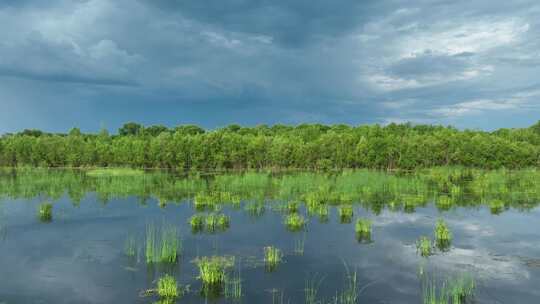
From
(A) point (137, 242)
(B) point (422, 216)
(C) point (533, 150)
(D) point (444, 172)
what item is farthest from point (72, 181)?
(C) point (533, 150)

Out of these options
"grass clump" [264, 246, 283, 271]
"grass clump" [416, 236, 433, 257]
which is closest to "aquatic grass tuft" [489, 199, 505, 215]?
"grass clump" [416, 236, 433, 257]

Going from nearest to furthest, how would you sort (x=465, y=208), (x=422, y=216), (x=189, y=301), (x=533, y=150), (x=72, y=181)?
1. (x=189, y=301)
2. (x=422, y=216)
3. (x=465, y=208)
4. (x=72, y=181)
5. (x=533, y=150)

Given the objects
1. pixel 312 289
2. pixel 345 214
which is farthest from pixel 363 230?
pixel 312 289

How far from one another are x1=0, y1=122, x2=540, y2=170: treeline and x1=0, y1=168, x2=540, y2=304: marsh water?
38.3 m

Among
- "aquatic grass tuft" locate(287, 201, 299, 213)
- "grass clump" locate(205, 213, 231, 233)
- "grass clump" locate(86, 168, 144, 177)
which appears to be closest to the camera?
"grass clump" locate(205, 213, 231, 233)

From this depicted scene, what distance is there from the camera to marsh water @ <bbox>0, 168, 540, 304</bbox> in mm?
13898

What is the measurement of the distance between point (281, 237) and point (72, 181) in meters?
38.1

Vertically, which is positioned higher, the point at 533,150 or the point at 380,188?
the point at 533,150

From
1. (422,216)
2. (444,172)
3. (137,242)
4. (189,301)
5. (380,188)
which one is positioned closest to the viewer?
(189,301)

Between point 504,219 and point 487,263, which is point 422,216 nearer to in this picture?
point 504,219

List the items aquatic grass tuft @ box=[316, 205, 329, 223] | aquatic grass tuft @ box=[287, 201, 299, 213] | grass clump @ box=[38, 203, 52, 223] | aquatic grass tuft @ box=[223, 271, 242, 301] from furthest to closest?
aquatic grass tuft @ box=[287, 201, 299, 213] < grass clump @ box=[38, 203, 52, 223] < aquatic grass tuft @ box=[316, 205, 329, 223] < aquatic grass tuft @ box=[223, 271, 242, 301]

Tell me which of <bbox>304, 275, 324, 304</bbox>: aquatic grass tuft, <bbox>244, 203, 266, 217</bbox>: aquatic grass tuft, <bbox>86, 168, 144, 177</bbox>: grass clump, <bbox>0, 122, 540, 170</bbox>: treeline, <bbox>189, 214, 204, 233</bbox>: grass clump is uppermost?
<bbox>0, 122, 540, 170</bbox>: treeline

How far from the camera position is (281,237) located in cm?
2152

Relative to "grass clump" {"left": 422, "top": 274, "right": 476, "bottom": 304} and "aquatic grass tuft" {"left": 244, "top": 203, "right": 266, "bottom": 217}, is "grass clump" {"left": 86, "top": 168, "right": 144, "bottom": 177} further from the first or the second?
Result: "grass clump" {"left": 422, "top": 274, "right": 476, "bottom": 304}
